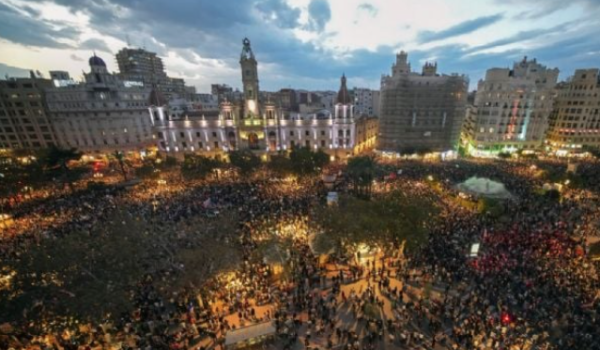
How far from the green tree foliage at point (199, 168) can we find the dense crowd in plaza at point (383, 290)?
11926 millimetres

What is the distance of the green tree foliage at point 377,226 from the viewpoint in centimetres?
1983

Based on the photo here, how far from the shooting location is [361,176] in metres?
39.6

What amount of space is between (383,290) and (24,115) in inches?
3274

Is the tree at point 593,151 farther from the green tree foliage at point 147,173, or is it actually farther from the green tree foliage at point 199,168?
the green tree foliage at point 147,173

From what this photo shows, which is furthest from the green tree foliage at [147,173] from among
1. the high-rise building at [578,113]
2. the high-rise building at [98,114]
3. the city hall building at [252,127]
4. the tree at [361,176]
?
the high-rise building at [578,113]

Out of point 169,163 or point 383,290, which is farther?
point 169,163

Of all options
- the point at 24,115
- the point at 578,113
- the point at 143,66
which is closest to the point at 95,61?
the point at 24,115

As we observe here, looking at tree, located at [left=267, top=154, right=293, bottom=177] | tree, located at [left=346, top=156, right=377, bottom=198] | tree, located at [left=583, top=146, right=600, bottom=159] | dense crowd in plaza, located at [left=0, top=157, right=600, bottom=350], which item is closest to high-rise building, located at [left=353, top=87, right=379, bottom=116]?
tree, located at [left=583, top=146, right=600, bottom=159]

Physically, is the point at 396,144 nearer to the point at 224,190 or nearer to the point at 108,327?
the point at 224,190

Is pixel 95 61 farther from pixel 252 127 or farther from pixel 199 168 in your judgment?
pixel 199 168

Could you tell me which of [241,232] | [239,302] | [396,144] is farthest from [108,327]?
[396,144]

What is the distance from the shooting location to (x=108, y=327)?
49.5 feet

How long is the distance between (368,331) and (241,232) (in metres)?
14.6

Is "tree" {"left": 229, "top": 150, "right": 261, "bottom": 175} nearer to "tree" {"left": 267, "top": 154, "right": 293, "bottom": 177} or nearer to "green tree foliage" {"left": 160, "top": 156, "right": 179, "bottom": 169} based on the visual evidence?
"tree" {"left": 267, "top": 154, "right": 293, "bottom": 177}
